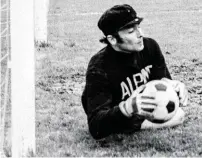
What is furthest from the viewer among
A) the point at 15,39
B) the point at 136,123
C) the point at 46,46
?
the point at 46,46

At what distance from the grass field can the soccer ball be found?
0.32 meters

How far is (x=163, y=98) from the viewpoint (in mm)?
3779

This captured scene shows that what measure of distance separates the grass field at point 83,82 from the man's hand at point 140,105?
0.46 m

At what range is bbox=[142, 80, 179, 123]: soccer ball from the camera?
3.72 meters

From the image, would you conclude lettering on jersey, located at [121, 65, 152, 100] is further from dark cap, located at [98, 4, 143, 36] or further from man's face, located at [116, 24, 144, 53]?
dark cap, located at [98, 4, 143, 36]

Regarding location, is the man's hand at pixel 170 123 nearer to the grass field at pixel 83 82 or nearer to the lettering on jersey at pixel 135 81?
the grass field at pixel 83 82

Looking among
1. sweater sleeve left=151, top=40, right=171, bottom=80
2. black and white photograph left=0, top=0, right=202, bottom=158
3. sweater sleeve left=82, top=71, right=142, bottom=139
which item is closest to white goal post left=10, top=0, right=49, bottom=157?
black and white photograph left=0, top=0, right=202, bottom=158

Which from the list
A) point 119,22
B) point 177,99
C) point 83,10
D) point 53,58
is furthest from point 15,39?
point 83,10

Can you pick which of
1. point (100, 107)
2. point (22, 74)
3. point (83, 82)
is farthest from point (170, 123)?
point (83, 82)

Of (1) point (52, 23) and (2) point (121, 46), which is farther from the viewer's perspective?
(1) point (52, 23)

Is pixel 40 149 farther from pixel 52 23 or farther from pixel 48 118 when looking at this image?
pixel 52 23

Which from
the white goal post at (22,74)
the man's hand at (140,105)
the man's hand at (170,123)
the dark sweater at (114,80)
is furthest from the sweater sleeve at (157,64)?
the white goal post at (22,74)

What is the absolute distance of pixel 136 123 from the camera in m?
4.46

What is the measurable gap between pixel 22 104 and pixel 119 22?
3.31ft
